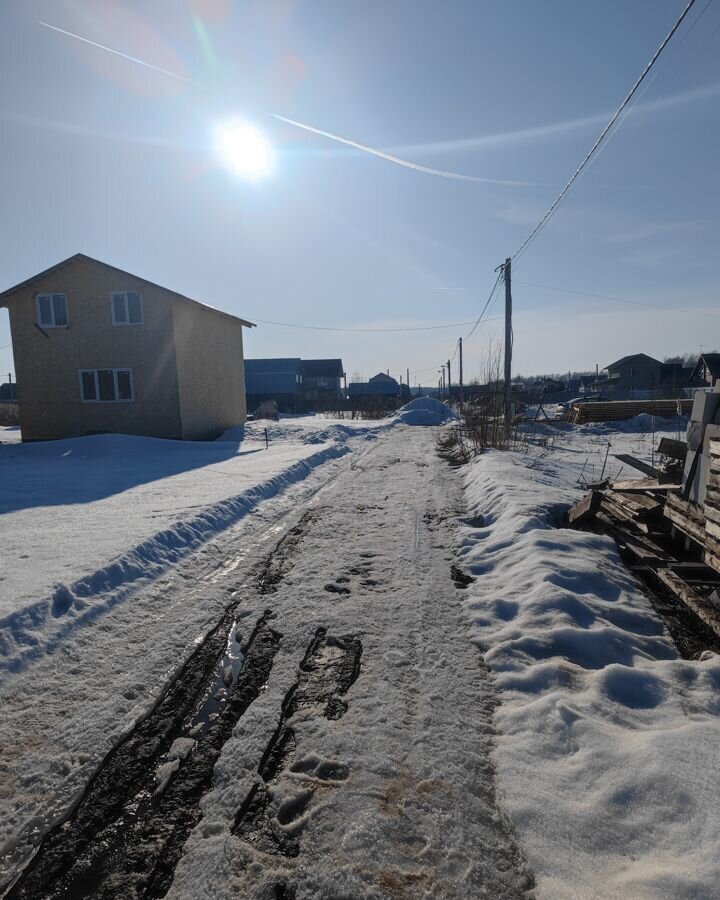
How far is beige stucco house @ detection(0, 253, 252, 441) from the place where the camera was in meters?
17.7

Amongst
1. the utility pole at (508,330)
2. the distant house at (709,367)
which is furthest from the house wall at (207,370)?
the distant house at (709,367)

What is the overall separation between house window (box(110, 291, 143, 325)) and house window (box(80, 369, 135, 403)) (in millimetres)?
1917

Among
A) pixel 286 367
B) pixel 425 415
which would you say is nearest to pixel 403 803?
pixel 425 415

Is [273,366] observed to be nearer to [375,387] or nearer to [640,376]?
[375,387]

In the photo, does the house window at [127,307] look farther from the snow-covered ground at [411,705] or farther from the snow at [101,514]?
the snow-covered ground at [411,705]

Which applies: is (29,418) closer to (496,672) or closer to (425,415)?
(496,672)

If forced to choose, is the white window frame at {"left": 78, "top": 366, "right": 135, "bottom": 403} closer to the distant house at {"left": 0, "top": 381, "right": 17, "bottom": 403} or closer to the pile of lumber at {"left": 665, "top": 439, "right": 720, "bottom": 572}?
the pile of lumber at {"left": 665, "top": 439, "right": 720, "bottom": 572}

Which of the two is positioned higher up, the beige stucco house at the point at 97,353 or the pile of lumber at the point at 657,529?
the beige stucco house at the point at 97,353

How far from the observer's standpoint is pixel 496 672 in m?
3.19

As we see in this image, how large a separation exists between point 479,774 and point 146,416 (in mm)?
18171

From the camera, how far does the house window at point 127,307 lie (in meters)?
17.8

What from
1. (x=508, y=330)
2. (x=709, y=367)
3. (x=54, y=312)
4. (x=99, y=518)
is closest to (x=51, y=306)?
(x=54, y=312)

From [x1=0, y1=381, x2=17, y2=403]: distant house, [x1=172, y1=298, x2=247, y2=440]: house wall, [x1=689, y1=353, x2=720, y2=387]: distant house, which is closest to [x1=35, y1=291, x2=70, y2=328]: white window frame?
[x1=172, y1=298, x2=247, y2=440]: house wall

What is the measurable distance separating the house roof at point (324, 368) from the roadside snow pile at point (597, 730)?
59298 millimetres
